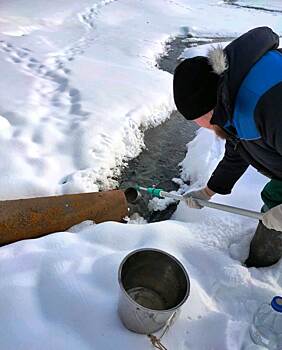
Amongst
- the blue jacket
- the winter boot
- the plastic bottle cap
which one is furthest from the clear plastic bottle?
the blue jacket

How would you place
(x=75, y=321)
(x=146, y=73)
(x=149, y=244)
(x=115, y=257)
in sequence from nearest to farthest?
(x=75, y=321) → (x=115, y=257) → (x=149, y=244) → (x=146, y=73)

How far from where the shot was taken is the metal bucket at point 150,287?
1.70 metres

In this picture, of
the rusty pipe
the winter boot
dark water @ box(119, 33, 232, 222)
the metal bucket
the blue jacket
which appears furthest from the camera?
dark water @ box(119, 33, 232, 222)

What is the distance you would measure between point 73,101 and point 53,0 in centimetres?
434

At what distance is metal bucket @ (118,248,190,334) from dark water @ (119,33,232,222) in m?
0.90

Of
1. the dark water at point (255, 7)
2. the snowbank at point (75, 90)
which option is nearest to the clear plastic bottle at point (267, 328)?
the snowbank at point (75, 90)

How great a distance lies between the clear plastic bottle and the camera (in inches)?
75.3

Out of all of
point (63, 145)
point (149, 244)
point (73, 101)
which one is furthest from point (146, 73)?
point (149, 244)

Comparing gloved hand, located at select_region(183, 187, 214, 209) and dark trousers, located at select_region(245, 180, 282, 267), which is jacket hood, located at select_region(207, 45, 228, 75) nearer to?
dark trousers, located at select_region(245, 180, 282, 267)

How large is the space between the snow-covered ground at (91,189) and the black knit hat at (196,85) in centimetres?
101

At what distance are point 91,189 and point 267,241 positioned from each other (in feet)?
4.47

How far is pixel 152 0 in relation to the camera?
9.09 metres

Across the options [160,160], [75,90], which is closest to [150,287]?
[160,160]

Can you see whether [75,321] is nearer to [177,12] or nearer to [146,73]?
[146,73]
